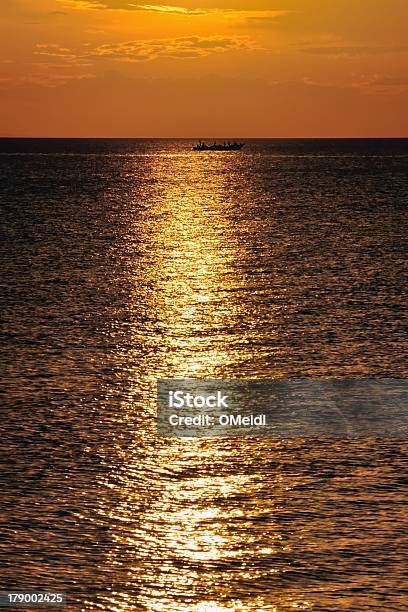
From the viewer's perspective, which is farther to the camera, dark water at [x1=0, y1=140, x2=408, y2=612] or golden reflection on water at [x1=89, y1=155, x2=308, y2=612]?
dark water at [x1=0, y1=140, x2=408, y2=612]

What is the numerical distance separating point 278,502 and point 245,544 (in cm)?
385

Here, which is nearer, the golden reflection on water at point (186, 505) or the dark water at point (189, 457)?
the golden reflection on water at point (186, 505)

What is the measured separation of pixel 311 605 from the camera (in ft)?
94.9

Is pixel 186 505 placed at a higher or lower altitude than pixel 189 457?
lower

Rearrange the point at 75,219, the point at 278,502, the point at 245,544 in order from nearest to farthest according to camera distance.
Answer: the point at 245,544 < the point at 278,502 < the point at 75,219

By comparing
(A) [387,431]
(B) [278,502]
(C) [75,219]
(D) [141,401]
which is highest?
(C) [75,219]

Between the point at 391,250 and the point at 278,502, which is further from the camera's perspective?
the point at 391,250

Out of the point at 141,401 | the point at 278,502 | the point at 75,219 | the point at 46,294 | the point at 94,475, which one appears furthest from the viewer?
the point at 75,219

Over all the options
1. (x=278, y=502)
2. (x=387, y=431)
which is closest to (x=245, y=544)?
(x=278, y=502)

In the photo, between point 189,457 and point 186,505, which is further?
point 189,457

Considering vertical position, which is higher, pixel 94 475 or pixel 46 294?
pixel 46 294

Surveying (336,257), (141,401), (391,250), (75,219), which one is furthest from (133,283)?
(75,219)

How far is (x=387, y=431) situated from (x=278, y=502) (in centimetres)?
899

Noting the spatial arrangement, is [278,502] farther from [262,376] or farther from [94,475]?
[262,376]
